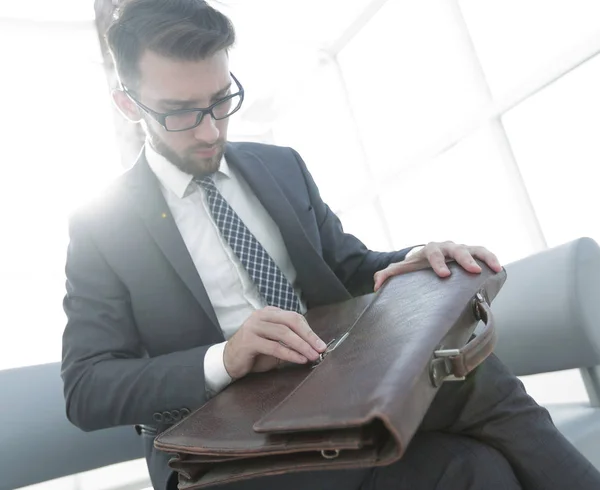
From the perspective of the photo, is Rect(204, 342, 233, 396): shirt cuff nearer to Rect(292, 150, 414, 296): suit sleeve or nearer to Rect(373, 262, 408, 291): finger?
Rect(373, 262, 408, 291): finger

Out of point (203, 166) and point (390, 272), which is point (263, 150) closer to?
point (203, 166)

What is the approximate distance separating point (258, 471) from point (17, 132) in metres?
4.56

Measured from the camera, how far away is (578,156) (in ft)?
11.1

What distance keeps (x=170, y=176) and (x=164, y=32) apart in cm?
36

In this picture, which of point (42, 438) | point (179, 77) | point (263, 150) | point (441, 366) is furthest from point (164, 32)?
point (42, 438)

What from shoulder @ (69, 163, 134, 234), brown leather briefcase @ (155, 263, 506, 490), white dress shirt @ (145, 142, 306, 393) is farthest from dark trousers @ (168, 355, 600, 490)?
shoulder @ (69, 163, 134, 234)

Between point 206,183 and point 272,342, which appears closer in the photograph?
point 272,342

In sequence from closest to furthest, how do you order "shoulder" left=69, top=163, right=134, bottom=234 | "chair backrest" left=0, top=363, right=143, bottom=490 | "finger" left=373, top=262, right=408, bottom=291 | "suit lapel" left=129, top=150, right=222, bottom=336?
1. "finger" left=373, top=262, right=408, bottom=291
2. "suit lapel" left=129, top=150, right=222, bottom=336
3. "shoulder" left=69, top=163, right=134, bottom=234
4. "chair backrest" left=0, top=363, right=143, bottom=490

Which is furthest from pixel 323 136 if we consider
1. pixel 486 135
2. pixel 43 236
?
pixel 43 236

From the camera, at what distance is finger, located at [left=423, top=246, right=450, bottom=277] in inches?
34.8

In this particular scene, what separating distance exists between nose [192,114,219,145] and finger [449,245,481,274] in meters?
0.68

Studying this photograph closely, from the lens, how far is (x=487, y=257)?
37.3 inches

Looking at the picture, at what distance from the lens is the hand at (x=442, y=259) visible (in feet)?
2.95

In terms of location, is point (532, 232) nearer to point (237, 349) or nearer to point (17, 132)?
point (237, 349)
